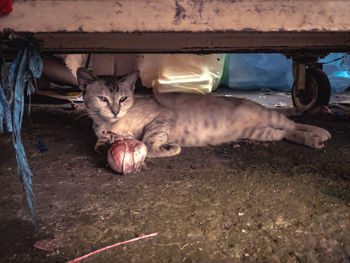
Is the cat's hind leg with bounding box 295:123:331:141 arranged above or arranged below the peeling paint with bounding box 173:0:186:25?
below

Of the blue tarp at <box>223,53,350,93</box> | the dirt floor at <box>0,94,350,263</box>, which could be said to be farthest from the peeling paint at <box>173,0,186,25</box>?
the blue tarp at <box>223,53,350,93</box>

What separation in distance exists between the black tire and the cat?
851 mm

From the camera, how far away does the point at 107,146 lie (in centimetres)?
212

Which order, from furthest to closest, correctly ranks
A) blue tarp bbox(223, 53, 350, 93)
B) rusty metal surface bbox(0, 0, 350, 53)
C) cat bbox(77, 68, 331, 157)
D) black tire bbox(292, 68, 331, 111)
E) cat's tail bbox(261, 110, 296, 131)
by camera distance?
blue tarp bbox(223, 53, 350, 93)
black tire bbox(292, 68, 331, 111)
cat's tail bbox(261, 110, 296, 131)
cat bbox(77, 68, 331, 157)
rusty metal surface bbox(0, 0, 350, 53)

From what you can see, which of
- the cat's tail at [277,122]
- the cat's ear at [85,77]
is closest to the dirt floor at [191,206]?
the cat's tail at [277,122]

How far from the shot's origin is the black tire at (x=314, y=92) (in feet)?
10.2

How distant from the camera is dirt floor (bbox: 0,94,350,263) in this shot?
1.10 metres

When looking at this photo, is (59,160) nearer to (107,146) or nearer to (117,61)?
(107,146)

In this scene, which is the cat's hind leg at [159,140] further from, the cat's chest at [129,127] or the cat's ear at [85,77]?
the cat's ear at [85,77]

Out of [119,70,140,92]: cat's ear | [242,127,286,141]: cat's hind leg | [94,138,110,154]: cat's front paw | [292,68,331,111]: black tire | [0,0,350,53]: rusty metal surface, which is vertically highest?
[0,0,350,53]: rusty metal surface

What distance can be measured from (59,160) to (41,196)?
0.54 meters

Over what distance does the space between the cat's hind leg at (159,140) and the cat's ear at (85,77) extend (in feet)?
1.74

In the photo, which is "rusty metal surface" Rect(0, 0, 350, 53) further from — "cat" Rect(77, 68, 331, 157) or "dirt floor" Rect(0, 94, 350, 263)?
"cat" Rect(77, 68, 331, 157)

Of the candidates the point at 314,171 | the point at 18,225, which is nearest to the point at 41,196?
the point at 18,225
